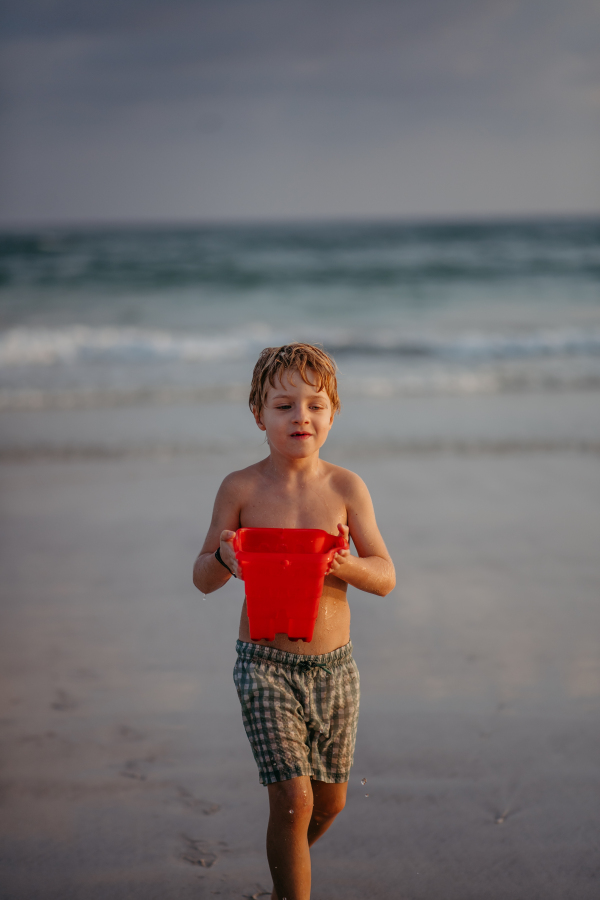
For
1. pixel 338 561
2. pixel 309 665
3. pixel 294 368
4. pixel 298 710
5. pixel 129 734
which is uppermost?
pixel 294 368

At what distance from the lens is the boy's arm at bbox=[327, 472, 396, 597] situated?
1.80 meters

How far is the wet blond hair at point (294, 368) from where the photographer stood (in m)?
1.80

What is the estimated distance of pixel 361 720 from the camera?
2.77m

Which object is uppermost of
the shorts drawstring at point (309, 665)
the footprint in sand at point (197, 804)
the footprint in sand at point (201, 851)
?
the shorts drawstring at point (309, 665)

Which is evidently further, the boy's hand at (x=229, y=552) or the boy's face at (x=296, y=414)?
the boy's face at (x=296, y=414)

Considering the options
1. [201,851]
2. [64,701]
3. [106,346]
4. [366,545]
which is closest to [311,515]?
[366,545]

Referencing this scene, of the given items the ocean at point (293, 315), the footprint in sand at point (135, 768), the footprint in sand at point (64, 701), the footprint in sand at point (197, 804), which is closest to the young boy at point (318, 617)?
the footprint in sand at point (197, 804)

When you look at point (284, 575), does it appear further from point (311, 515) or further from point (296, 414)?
point (296, 414)

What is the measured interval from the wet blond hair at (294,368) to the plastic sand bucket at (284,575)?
0.34 meters

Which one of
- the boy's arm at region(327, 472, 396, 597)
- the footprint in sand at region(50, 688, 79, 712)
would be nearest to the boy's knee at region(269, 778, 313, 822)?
the boy's arm at region(327, 472, 396, 597)

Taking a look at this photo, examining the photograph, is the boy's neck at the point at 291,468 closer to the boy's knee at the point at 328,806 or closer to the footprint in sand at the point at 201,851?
the boy's knee at the point at 328,806

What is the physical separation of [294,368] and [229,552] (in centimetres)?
45

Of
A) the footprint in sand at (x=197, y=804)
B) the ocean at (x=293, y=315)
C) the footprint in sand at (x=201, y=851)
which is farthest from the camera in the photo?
the ocean at (x=293, y=315)

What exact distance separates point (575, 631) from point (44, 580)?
260 cm
